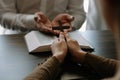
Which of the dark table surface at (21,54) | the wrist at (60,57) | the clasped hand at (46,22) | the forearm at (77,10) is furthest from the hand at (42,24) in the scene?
the forearm at (77,10)

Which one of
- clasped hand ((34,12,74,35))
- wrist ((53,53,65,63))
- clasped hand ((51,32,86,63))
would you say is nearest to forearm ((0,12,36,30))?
clasped hand ((34,12,74,35))

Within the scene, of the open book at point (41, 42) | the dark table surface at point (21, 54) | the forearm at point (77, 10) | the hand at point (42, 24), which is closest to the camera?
the dark table surface at point (21, 54)

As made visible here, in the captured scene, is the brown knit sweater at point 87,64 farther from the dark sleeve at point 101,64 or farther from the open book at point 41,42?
the open book at point 41,42

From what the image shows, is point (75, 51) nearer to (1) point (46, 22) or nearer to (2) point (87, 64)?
(2) point (87, 64)

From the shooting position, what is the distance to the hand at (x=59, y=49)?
37.2 inches

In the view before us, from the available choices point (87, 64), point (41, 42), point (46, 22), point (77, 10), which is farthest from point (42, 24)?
point (77, 10)

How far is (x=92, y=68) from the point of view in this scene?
90 cm

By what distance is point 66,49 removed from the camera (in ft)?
3.32

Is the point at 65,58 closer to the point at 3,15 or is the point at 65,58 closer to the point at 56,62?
the point at 56,62

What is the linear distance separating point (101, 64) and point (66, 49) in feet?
0.61

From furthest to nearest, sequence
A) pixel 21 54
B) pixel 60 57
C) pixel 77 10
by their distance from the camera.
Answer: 1. pixel 77 10
2. pixel 21 54
3. pixel 60 57

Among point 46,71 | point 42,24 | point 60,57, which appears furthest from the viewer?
point 42,24

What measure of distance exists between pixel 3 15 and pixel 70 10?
54 centimetres

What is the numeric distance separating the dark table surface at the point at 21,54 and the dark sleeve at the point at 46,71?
8 centimetres
